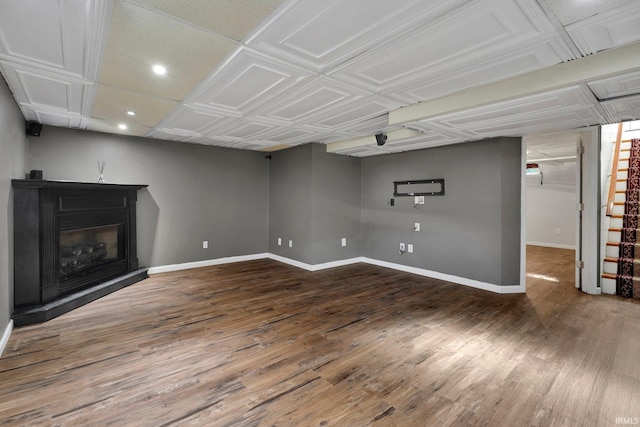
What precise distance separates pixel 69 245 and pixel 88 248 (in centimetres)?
30

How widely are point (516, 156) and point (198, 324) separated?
4717 millimetres

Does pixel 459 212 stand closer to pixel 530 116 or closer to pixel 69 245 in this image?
pixel 530 116

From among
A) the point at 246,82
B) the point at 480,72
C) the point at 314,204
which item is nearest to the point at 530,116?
the point at 480,72

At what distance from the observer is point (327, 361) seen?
2.34 meters

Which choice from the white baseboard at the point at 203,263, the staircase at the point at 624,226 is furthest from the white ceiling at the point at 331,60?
the white baseboard at the point at 203,263

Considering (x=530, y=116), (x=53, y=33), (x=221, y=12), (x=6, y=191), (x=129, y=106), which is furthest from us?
(x=129, y=106)

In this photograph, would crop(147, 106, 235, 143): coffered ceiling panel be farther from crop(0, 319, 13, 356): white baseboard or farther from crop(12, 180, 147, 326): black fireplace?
crop(0, 319, 13, 356): white baseboard

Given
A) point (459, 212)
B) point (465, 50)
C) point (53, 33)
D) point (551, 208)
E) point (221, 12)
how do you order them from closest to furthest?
1. point (221, 12)
2. point (53, 33)
3. point (465, 50)
4. point (459, 212)
5. point (551, 208)

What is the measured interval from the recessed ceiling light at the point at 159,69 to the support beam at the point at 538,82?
2307mm

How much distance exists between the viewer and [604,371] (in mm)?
2229

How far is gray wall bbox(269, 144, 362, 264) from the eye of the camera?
17.4 ft

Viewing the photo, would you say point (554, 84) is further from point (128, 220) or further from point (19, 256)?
point (128, 220)

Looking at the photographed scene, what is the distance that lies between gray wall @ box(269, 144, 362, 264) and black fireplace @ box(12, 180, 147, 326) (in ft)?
8.37

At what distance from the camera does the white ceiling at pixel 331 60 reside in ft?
5.18
